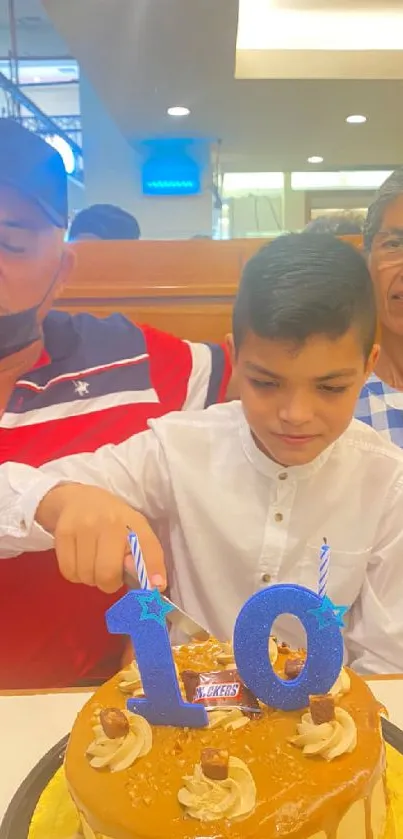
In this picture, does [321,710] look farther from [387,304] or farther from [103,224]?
[103,224]

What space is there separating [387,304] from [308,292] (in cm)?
47

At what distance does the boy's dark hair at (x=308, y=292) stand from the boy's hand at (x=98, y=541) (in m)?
0.30

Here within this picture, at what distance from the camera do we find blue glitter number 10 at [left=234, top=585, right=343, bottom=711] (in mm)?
753

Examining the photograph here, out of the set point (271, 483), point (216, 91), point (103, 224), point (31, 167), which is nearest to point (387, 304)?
point (271, 483)

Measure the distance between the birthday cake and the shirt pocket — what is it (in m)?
0.36

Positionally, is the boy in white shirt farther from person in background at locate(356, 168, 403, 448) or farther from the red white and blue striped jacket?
person in background at locate(356, 168, 403, 448)

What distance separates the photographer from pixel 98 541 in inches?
37.2

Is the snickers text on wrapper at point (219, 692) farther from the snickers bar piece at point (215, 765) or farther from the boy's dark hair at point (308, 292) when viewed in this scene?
the boy's dark hair at point (308, 292)

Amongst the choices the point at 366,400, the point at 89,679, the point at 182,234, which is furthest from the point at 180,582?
the point at 182,234

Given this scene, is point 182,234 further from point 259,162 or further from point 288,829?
point 288,829

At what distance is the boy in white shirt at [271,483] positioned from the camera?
0.97 m

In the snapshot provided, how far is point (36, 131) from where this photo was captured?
1199 millimetres

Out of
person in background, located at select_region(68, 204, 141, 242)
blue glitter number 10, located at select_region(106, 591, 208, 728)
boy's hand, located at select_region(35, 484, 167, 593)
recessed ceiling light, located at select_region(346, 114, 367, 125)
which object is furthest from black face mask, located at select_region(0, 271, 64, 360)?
recessed ceiling light, located at select_region(346, 114, 367, 125)

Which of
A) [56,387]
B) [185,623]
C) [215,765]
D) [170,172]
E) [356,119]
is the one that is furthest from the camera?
[356,119]
